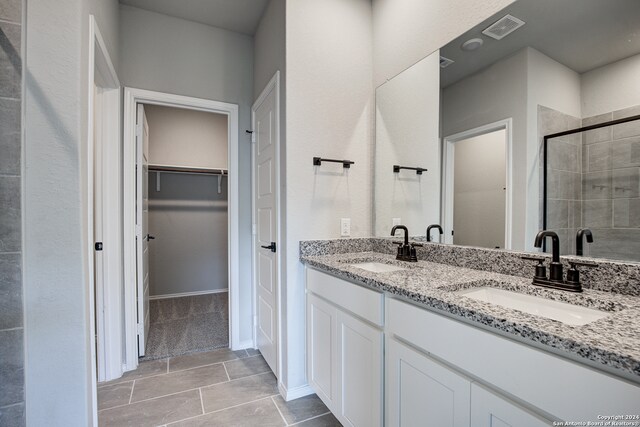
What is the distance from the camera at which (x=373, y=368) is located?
4.14ft

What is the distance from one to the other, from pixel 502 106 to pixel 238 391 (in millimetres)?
2284

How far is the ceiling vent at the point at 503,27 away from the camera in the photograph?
134cm

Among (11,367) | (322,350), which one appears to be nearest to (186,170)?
(11,367)

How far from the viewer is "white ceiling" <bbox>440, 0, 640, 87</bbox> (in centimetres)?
103

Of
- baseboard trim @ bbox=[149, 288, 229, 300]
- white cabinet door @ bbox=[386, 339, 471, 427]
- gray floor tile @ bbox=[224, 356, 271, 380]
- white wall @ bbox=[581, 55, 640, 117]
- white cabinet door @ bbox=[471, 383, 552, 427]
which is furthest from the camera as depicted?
baseboard trim @ bbox=[149, 288, 229, 300]

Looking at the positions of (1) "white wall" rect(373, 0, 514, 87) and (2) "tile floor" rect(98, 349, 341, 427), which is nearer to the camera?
(1) "white wall" rect(373, 0, 514, 87)

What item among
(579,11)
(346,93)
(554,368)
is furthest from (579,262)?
(346,93)

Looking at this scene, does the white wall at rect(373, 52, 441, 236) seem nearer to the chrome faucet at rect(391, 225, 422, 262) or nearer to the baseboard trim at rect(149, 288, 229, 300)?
the chrome faucet at rect(391, 225, 422, 262)

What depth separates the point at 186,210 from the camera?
13.3ft

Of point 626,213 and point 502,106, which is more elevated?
point 502,106

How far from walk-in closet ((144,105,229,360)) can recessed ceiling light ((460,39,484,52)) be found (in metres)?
3.13

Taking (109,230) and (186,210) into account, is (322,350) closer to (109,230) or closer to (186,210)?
(109,230)

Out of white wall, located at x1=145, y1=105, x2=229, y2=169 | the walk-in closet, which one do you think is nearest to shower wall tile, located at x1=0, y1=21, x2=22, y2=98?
the walk-in closet

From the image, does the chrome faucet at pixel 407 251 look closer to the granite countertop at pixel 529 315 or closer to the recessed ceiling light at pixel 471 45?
the granite countertop at pixel 529 315
